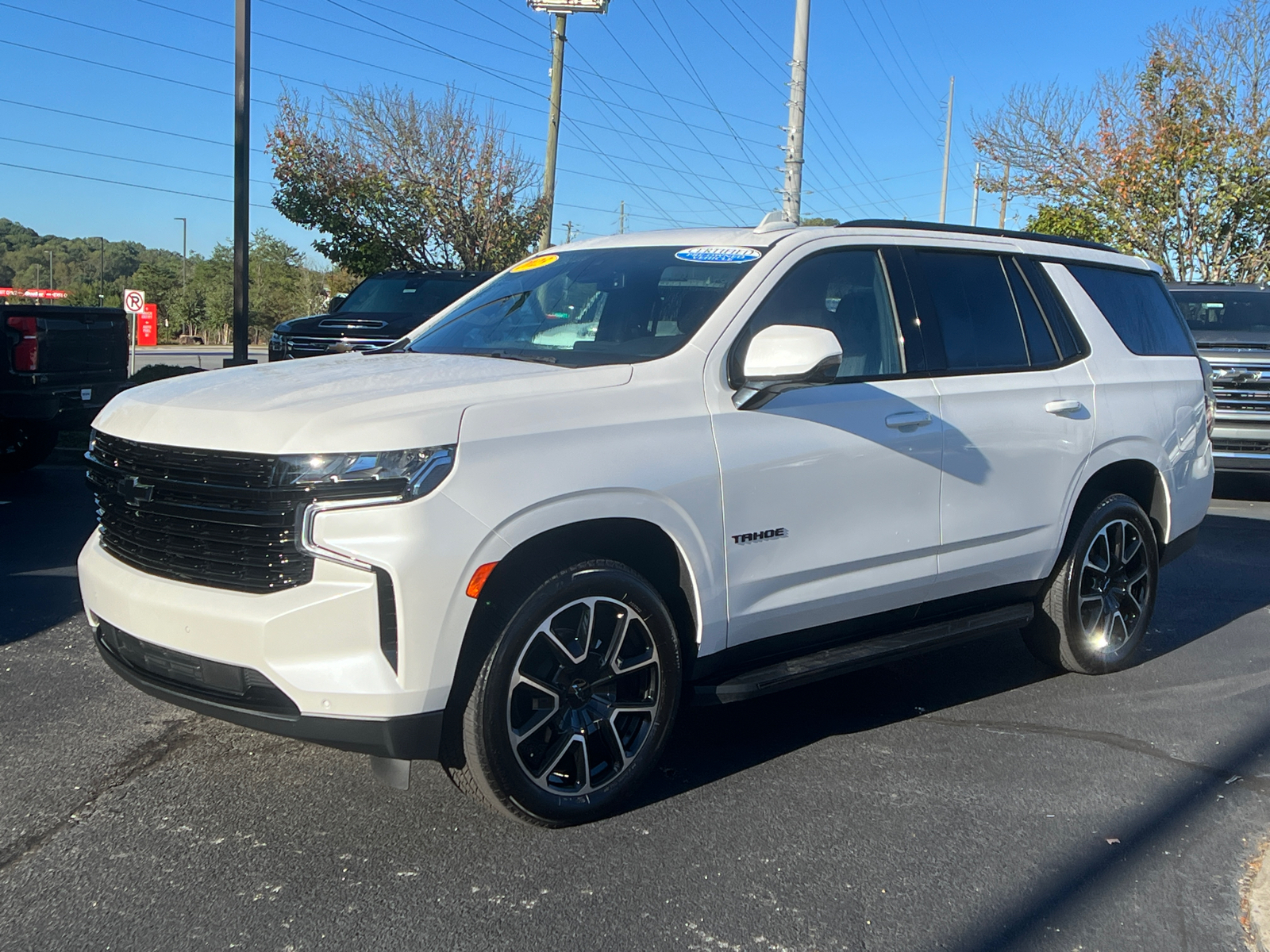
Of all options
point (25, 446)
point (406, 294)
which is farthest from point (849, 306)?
point (406, 294)

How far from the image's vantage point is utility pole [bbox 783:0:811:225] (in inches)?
668

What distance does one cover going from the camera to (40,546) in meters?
7.63

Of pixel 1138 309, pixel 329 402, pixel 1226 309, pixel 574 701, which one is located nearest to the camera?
pixel 329 402

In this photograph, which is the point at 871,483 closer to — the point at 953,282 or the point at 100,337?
the point at 953,282

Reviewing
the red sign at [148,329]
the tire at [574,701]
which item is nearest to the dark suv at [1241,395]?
the tire at [574,701]

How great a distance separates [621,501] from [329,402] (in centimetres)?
90

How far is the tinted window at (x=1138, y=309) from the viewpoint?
5.67m

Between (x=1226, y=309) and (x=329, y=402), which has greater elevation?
(x=1226, y=309)

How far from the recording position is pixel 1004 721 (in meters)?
4.93

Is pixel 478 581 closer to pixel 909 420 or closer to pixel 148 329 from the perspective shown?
pixel 909 420

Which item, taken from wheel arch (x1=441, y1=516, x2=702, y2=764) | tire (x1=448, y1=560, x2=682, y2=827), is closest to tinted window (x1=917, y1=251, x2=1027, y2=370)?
wheel arch (x1=441, y1=516, x2=702, y2=764)

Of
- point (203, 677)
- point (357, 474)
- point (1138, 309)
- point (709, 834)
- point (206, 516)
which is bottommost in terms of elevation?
point (709, 834)

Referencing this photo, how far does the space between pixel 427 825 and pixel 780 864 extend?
3.60ft

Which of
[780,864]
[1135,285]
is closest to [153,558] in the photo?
[780,864]
